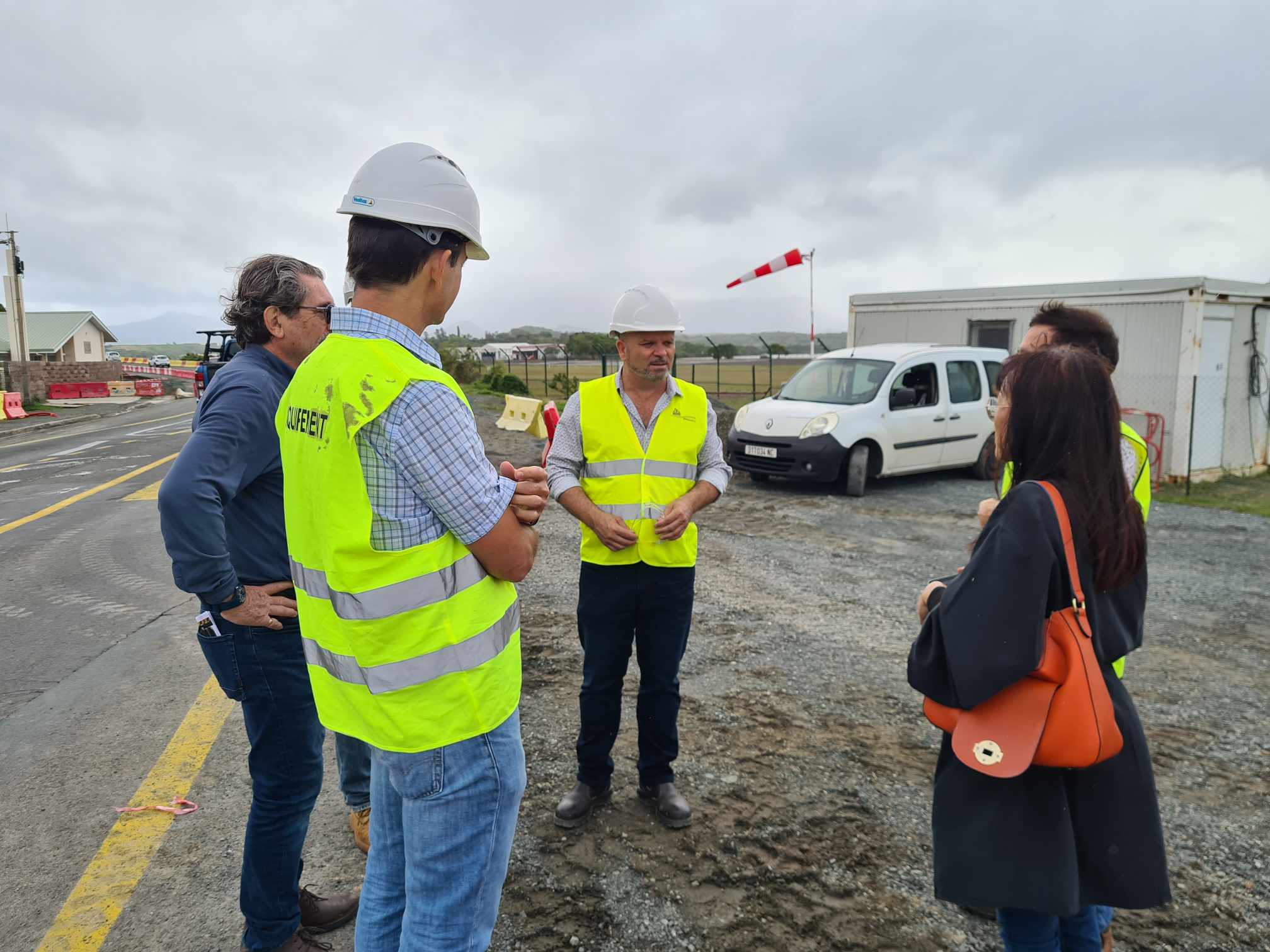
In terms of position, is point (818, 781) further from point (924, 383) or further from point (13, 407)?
point (13, 407)

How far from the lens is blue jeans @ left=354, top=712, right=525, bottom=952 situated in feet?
5.56

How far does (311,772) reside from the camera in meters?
2.41

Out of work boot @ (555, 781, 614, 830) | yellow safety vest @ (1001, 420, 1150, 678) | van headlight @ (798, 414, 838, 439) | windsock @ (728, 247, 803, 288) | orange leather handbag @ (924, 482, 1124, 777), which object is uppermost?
windsock @ (728, 247, 803, 288)

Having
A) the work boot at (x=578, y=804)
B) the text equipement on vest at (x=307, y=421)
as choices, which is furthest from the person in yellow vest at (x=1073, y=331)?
the text equipement on vest at (x=307, y=421)

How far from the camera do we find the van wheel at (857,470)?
10812 millimetres

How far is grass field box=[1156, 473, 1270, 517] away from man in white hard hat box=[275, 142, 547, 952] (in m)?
11.4

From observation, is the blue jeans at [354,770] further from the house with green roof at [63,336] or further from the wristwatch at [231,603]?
the house with green roof at [63,336]

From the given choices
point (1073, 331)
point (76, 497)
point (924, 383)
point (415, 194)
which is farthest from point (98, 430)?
point (1073, 331)

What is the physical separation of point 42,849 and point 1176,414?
13864 mm

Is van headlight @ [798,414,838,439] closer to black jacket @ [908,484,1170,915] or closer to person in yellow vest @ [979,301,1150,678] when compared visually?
person in yellow vest @ [979,301,1150,678]

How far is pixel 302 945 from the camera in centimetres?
249

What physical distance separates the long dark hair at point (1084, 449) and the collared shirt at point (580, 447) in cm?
153

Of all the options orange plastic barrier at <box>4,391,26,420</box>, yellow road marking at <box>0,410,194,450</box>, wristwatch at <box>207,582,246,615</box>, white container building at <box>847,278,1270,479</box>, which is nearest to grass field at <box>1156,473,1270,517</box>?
white container building at <box>847,278,1270,479</box>

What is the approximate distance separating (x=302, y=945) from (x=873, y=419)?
973 centimetres
